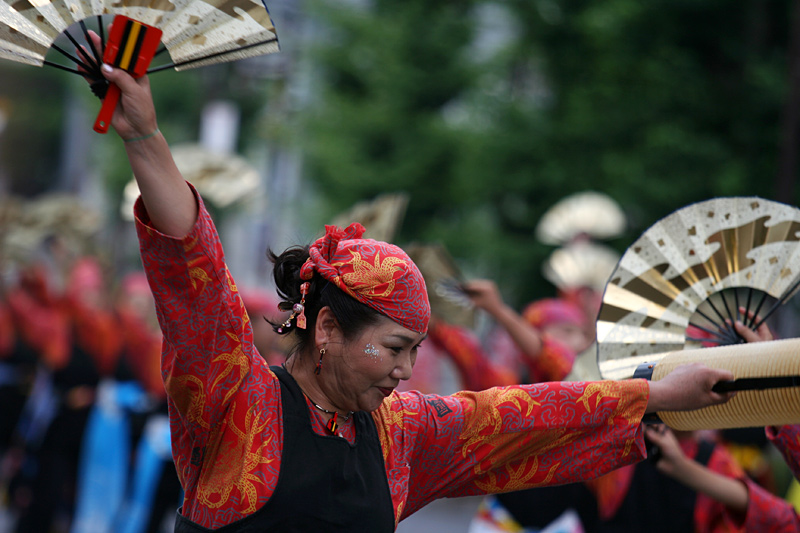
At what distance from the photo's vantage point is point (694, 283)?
2.99m

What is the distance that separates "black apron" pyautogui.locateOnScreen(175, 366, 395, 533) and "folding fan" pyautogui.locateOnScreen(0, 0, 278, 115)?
32.3 inches

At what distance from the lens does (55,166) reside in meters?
32.0

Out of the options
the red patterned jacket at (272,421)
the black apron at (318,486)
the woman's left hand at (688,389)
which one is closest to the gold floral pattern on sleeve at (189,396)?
the red patterned jacket at (272,421)

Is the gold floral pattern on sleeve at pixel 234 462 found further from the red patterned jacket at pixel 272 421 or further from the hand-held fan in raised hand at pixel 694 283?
the hand-held fan in raised hand at pixel 694 283

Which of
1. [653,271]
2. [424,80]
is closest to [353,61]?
[424,80]

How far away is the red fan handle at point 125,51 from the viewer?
201cm

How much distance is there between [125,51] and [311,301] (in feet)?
2.60

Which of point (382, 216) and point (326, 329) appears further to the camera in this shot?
point (382, 216)

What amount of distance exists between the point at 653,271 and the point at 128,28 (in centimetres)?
174

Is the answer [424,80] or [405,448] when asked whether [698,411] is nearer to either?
[405,448]

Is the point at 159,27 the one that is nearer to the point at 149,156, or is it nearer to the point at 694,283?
the point at 149,156

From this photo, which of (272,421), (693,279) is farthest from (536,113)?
(272,421)

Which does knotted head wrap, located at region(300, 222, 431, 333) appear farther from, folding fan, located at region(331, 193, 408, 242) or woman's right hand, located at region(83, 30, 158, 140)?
folding fan, located at region(331, 193, 408, 242)

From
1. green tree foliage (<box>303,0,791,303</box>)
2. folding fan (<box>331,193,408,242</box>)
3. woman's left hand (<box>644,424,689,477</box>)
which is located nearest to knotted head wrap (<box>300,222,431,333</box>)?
woman's left hand (<box>644,424,689,477</box>)
